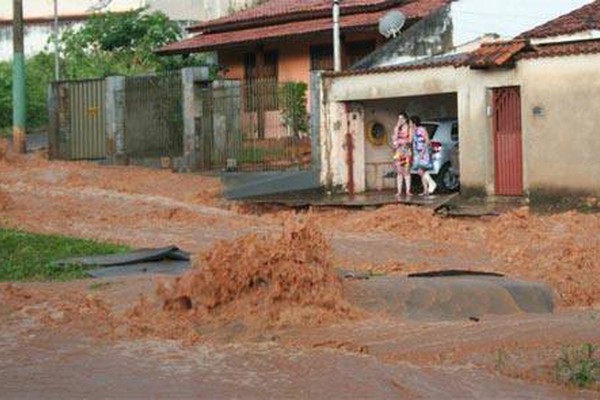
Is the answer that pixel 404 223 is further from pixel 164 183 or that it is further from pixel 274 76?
pixel 274 76

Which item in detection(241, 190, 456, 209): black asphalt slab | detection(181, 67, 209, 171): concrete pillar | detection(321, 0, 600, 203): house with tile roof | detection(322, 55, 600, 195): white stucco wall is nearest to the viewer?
detection(322, 55, 600, 195): white stucco wall

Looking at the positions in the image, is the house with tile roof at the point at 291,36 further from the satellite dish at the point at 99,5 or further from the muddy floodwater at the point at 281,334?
the muddy floodwater at the point at 281,334

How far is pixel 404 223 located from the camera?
21922mm

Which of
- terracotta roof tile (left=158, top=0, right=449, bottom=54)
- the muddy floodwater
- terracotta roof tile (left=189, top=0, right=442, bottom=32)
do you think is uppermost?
terracotta roof tile (left=189, top=0, right=442, bottom=32)

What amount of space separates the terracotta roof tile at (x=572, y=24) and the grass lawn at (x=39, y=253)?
1065cm

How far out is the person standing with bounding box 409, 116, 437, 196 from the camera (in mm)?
25312

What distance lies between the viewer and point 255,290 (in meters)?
11.2

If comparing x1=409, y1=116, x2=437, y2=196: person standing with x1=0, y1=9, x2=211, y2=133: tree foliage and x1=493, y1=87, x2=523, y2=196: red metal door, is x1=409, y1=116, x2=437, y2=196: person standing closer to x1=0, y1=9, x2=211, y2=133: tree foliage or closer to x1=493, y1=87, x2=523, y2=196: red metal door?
x1=493, y1=87, x2=523, y2=196: red metal door

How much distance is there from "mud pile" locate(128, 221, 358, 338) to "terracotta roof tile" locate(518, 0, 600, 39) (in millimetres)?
14272

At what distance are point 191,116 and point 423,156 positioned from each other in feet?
23.4

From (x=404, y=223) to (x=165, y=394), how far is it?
13.9m

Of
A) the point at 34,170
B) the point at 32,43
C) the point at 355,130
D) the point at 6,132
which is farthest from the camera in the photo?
the point at 32,43

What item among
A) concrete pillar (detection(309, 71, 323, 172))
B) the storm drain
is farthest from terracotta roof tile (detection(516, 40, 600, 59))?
the storm drain

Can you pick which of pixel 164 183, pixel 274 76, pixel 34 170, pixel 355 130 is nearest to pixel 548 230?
pixel 355 130
